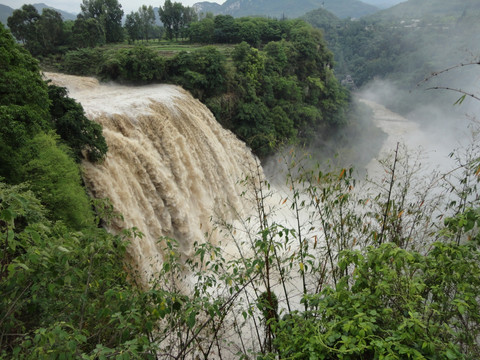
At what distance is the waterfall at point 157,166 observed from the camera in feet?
29.3

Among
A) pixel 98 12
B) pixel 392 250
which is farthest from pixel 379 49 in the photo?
pixel 392 250

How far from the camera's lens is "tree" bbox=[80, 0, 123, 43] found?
27936 mm

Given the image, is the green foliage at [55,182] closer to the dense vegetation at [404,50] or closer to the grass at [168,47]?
the grass at [168,47]

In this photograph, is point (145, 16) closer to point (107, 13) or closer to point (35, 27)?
point (107, 13)

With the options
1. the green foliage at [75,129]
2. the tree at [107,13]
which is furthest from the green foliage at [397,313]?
the tree at [107,13]

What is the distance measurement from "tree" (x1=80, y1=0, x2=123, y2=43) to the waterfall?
15.7 m

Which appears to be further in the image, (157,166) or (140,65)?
(140,65)

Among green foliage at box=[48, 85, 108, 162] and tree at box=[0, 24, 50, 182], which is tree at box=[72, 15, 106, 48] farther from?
tree at box=[0, 24, 50, 182]

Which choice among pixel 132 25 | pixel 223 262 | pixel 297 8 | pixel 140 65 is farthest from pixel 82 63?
pixel 297 8

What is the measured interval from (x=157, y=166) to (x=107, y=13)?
79.4 ft

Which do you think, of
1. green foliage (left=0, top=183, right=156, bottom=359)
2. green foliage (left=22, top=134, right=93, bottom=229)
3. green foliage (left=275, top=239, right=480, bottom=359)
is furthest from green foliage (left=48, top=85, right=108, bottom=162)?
green foliage (left=275, top=239, right=480, bottom=359)

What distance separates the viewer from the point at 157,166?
10.6 metres

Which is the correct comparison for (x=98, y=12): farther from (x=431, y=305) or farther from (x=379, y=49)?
(x=379, y=49)

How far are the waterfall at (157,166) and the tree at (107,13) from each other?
15687mm
